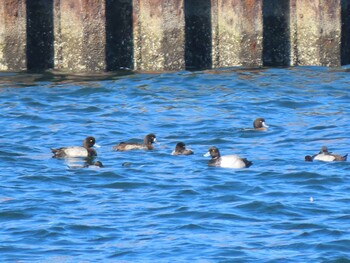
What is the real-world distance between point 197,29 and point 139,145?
633 centimetres

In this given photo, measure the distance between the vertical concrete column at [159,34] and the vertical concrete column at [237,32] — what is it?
0.94 meters

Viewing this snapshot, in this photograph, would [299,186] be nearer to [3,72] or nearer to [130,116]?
[130,116]

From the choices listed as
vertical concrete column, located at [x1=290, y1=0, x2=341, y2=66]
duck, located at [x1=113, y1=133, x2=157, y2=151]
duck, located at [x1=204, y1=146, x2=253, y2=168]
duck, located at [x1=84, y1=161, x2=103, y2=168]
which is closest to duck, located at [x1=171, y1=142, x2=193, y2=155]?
duck, located at [x1=113, y1=133, x2=157, y2=151]

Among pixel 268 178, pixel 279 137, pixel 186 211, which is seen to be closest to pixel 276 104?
pixel 279 137

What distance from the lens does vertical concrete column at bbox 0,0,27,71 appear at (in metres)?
25.0

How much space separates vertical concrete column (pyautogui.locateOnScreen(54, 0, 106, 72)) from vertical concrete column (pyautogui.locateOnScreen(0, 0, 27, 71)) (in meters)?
0.84

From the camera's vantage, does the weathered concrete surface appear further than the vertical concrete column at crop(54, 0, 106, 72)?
Yes

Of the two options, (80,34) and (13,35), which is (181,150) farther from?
(13,35)

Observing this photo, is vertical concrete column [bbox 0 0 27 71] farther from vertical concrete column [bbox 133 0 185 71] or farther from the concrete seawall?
vertical concrete column [bbox 133 0 185 71]

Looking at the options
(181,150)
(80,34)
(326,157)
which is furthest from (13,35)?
(326,157)

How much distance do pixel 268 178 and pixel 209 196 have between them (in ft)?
4.94

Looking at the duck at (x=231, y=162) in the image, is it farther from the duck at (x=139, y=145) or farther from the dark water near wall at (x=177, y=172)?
the duck at (x=139, y=145)

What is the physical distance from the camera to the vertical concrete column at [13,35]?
25.0m

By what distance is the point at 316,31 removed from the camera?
84.3ft
